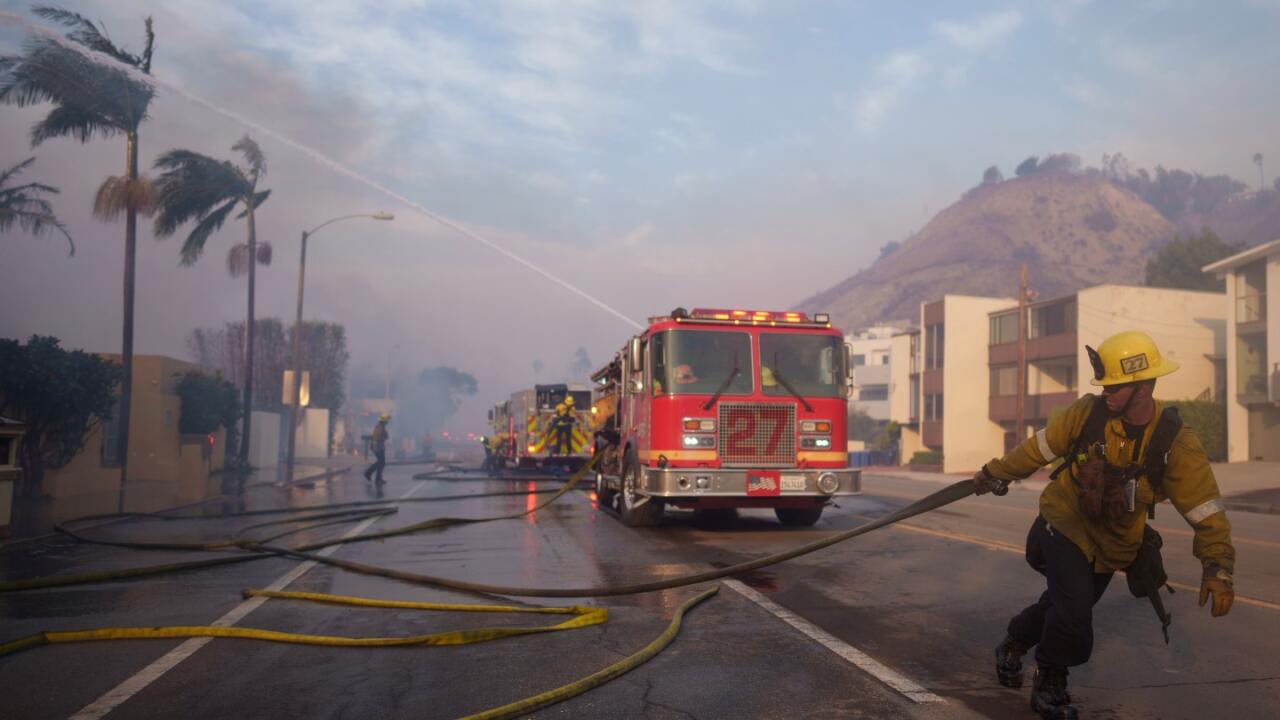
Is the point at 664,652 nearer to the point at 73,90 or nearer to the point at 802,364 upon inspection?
the point at 802,364

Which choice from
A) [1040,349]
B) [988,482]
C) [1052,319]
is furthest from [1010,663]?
[1052,319]

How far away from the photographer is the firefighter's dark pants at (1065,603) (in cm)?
445

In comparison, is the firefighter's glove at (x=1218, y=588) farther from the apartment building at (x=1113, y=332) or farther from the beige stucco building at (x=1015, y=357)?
the apartment building at (x=1113, y=332)

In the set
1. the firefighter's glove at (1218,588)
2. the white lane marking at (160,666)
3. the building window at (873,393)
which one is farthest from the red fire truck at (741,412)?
the building window at (873,393)

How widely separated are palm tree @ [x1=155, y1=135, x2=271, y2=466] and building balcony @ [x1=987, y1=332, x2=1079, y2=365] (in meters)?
36.2

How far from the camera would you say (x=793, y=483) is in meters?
12.7

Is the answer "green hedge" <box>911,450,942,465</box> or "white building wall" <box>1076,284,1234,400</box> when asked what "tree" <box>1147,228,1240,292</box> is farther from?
"white building wall" <box>1076,284,1234,400</box>

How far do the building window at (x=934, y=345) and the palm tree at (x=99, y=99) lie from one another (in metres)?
41.5

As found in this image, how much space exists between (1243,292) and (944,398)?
16919 mm

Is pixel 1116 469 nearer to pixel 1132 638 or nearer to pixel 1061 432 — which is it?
pixel 1061 432

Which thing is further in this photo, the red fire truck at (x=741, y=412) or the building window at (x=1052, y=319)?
the building window at (x=1052, y=319)

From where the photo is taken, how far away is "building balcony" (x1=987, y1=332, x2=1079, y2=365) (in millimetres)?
49438

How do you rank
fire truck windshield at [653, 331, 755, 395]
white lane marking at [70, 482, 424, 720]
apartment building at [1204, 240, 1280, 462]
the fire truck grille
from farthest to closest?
apartment building at [1204, 240, 1280, 462], fire truck windshield at [653, 331, 755, 395], the fire truck grille, white lane marking at [70, 482, 424, 720]

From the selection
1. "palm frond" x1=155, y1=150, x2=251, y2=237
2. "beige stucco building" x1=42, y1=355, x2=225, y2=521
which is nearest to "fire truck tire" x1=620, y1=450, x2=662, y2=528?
"beige stucco building" x1=42, y1=355, x2=225, y2=521
